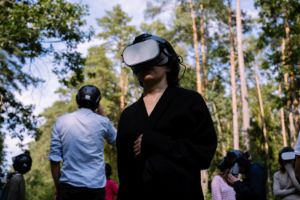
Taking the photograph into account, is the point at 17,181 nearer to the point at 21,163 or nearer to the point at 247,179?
the point at 21,163

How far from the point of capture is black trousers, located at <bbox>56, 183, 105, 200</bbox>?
3.62 m

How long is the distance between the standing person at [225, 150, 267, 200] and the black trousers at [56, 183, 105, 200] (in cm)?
165

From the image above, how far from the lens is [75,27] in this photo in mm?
12227

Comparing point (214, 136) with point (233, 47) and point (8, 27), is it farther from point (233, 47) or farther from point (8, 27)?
point (233, 47)

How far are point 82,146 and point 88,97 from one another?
1.47ft

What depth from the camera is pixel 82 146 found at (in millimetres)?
3766

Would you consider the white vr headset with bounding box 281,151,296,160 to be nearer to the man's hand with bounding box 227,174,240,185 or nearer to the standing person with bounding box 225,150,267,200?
the standing person with bounding box 225,150,267,200

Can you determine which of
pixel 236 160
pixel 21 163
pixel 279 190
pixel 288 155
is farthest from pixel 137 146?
pixel 21 163

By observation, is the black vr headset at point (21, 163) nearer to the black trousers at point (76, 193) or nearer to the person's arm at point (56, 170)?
the person's arm at point (56, 170)

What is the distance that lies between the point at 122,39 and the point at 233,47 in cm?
1040

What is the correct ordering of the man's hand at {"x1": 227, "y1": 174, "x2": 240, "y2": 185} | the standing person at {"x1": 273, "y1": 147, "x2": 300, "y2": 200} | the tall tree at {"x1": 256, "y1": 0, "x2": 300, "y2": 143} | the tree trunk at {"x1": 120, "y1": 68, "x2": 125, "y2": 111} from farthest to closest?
the tree trunk at {"x1": 120, "y1": 68, "x2": 125, "y2": 111} → the tall tree at {"x1": 256, "y1": 0, "x2": 300, "y2": 143} → the standing person at {"x1": 273, "y1": 147, "x2": 300, "y2": 200} → the man's hand at {"x1": 227, "y1": 174, "x2": 240, "y2": 185}

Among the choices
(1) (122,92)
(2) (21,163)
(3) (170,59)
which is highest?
(1) (122,92)

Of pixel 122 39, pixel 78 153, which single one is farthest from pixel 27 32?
pixel 122 39

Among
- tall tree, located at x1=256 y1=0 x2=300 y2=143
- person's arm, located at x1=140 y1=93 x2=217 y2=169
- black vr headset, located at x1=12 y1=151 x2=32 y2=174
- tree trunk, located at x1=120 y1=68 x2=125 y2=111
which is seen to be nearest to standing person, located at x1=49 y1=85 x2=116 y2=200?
person's arm, located at x1=140 y1=93 x2=217 y2=169
